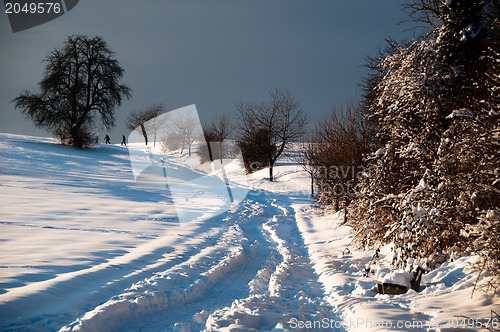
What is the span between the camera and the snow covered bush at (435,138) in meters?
6.32

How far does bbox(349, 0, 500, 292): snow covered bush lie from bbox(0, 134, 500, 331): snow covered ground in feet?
2.79

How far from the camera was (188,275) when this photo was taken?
292 inches

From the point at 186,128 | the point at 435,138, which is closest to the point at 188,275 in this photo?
the point at 435,138

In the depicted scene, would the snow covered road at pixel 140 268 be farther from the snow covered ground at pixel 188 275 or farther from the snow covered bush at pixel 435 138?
the snow covered bush at pixel 435 138

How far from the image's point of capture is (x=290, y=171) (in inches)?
1470

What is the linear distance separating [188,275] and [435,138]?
6203 millimetres

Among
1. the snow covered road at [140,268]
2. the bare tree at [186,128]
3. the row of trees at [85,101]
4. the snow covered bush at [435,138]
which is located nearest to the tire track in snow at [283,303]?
the snow covered road at [140,268]

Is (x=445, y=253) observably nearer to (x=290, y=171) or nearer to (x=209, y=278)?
(x=209, y=278)

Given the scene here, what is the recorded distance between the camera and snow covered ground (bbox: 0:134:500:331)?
5113mm

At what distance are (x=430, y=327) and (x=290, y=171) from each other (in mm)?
32565

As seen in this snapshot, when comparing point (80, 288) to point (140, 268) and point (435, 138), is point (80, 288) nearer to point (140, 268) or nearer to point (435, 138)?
point (140, 268)

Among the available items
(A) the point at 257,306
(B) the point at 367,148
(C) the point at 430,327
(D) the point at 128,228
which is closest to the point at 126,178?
(D) the point at 128,228

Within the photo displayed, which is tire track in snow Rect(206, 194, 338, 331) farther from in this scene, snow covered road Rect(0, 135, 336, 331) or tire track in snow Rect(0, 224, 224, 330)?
tire track in snow Rect(0, 224, 224, 330)

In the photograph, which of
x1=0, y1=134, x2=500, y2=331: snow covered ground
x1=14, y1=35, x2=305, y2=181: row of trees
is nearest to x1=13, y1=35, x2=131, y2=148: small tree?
x1=14, y1=35, x2=305, y2=181: row of trees
